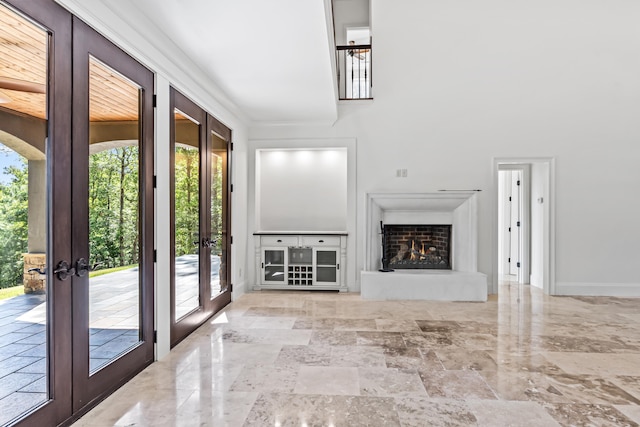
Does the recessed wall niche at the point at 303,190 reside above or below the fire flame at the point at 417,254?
above

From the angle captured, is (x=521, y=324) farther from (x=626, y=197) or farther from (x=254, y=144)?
(x=254, y=144)

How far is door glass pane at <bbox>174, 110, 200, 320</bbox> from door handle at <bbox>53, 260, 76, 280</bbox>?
4.64 ft

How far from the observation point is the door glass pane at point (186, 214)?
376 centimetres

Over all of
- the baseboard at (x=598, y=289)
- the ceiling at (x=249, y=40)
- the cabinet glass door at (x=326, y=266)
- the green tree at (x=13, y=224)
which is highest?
the ceiling at (x=249, y=40)

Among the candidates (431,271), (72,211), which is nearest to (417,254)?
(431,271)

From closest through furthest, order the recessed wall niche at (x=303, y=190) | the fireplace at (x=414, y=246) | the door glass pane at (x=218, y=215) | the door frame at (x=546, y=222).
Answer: the door glass pane at (x=218, y=215)
the door frame at (x=546, y=222)
the fireplace at (x=414, y=246)
the recessed wall niche at (x=303, y=190)

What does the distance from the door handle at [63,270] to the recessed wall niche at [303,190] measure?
4.56 m

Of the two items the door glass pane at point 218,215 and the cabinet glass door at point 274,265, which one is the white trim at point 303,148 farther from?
the door glass pane at point 218,215

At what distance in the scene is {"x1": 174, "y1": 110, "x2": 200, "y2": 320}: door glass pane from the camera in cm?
376

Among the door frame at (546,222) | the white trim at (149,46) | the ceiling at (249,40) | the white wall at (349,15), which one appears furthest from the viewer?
the white wall at (349,15)

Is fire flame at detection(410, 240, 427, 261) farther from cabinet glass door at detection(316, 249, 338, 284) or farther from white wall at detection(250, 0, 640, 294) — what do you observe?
cabinet glass door at detection(316, 249, 338, 284)

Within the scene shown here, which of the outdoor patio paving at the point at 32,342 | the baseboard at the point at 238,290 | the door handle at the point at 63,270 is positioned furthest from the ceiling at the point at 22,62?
the baseboard at the point at 238,290

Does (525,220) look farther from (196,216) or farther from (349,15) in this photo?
(196,216)

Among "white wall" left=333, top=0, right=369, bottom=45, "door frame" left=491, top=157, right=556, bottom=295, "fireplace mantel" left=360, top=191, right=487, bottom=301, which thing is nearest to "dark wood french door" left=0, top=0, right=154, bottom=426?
"fireplace mantel" left=360, top=191, right=487, bottom=301
